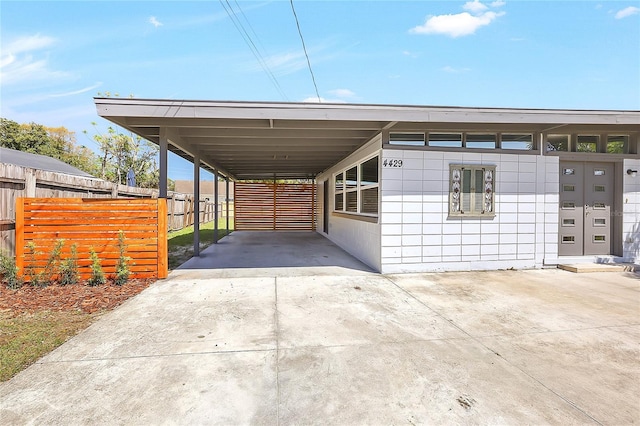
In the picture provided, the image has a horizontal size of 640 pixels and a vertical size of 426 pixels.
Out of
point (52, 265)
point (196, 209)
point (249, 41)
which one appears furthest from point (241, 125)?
point (249, 41)

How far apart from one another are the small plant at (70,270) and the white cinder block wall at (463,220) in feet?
16.7

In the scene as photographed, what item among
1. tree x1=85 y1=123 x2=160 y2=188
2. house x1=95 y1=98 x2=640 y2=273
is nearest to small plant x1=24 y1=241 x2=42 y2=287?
house x1=95 y1=98 x2=640 y2=273

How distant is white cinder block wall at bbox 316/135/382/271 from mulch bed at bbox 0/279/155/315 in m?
4.10

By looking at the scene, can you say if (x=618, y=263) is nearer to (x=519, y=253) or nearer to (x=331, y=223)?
(x=519, y=253)

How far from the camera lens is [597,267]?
559 cm

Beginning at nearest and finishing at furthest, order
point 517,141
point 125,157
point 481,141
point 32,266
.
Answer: point 32,266
point 481,141
point 517,141
point 125,157

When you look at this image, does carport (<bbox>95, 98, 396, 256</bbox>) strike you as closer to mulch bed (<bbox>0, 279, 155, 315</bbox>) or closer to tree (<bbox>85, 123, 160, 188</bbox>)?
mulch bed (<bbox>0, 279, 155, 315</bbox>)

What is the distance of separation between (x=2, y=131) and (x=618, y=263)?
3855 centimetres

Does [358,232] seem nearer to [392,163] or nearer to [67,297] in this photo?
[392,163]

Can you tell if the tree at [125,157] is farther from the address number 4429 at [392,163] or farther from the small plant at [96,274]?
the address number 4429 at [392,163]

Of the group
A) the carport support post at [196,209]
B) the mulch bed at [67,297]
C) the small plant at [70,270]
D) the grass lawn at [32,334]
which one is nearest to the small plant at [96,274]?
the mulch bed at [67,297]

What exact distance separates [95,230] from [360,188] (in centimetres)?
526

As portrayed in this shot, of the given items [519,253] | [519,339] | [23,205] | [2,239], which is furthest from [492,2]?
[2,239]

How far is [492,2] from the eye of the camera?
637 centimetres
